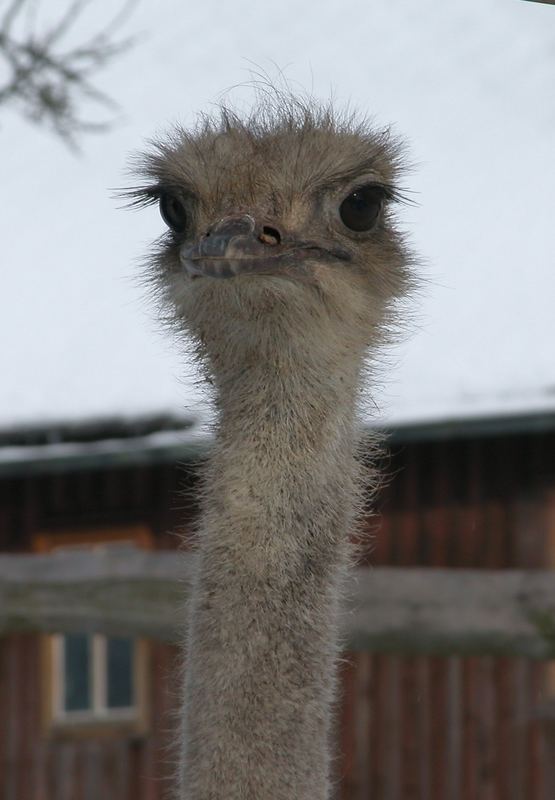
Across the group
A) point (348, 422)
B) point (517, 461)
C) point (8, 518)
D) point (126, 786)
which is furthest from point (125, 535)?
point (348, 422)

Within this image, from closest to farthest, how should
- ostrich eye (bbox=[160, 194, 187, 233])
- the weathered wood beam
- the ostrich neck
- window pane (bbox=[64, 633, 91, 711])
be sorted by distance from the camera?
the ostrich neck
ostrich eye (bbox=[160, 194, 187, 233])
the weathered wood beam
window pane (bbox=[64, 633, 91, 711])

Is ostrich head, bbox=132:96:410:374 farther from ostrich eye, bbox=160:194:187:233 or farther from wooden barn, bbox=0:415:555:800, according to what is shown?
wooden barn, bbox=0:415:555:800

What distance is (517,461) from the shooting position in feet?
36.9

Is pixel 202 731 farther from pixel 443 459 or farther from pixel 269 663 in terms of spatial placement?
pixel 443 459

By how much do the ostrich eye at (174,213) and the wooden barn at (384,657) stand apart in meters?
7.79

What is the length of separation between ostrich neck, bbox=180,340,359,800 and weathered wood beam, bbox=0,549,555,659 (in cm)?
200

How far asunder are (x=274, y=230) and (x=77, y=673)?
10862mm

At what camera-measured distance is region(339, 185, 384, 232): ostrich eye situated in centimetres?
260

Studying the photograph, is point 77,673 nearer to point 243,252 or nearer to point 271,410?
point 271,410

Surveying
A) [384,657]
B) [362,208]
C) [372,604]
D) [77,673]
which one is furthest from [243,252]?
[77,673]

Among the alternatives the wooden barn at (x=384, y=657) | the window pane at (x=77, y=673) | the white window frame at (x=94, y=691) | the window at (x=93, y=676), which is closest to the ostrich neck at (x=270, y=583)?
the wooden barn at (x=384, y=657)

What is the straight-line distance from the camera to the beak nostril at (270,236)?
238cm

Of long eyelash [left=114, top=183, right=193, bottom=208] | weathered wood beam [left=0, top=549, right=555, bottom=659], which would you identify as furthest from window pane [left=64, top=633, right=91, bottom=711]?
long eyelash [left=114, top=183, right=193, bottom=208]

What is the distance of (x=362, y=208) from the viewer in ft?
8.70
